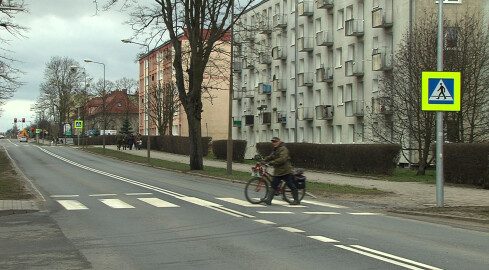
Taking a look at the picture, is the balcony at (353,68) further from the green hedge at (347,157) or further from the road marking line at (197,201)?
the road marking line at (197,201)

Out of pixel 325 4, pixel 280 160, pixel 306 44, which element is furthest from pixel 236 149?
pixel 280 160

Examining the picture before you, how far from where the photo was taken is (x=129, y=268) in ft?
23.9

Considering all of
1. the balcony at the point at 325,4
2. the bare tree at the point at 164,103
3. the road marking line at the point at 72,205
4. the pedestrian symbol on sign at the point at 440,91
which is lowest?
the road marking line at the point at 72,205

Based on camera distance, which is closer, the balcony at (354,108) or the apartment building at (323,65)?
the apartment building at (323,65)

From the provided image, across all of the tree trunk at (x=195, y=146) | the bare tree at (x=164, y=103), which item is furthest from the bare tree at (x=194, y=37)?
the bare tree at (x=164, y=103)

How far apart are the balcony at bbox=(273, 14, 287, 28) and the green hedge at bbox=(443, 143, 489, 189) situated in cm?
3558

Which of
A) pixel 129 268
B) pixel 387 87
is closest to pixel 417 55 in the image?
pixel 387 87

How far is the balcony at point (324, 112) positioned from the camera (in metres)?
49.5

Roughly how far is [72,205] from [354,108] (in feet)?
110

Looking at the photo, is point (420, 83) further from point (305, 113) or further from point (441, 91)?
point (305, 113)

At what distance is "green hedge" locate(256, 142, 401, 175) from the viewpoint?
94.3 feet

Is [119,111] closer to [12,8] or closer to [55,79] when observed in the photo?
[55,79]

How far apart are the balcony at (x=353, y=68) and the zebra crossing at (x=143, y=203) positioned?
97.9 feet

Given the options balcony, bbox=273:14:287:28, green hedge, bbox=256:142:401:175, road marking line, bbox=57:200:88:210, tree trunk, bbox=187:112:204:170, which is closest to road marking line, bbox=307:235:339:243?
road marking line, bbox=57:200:88:210
